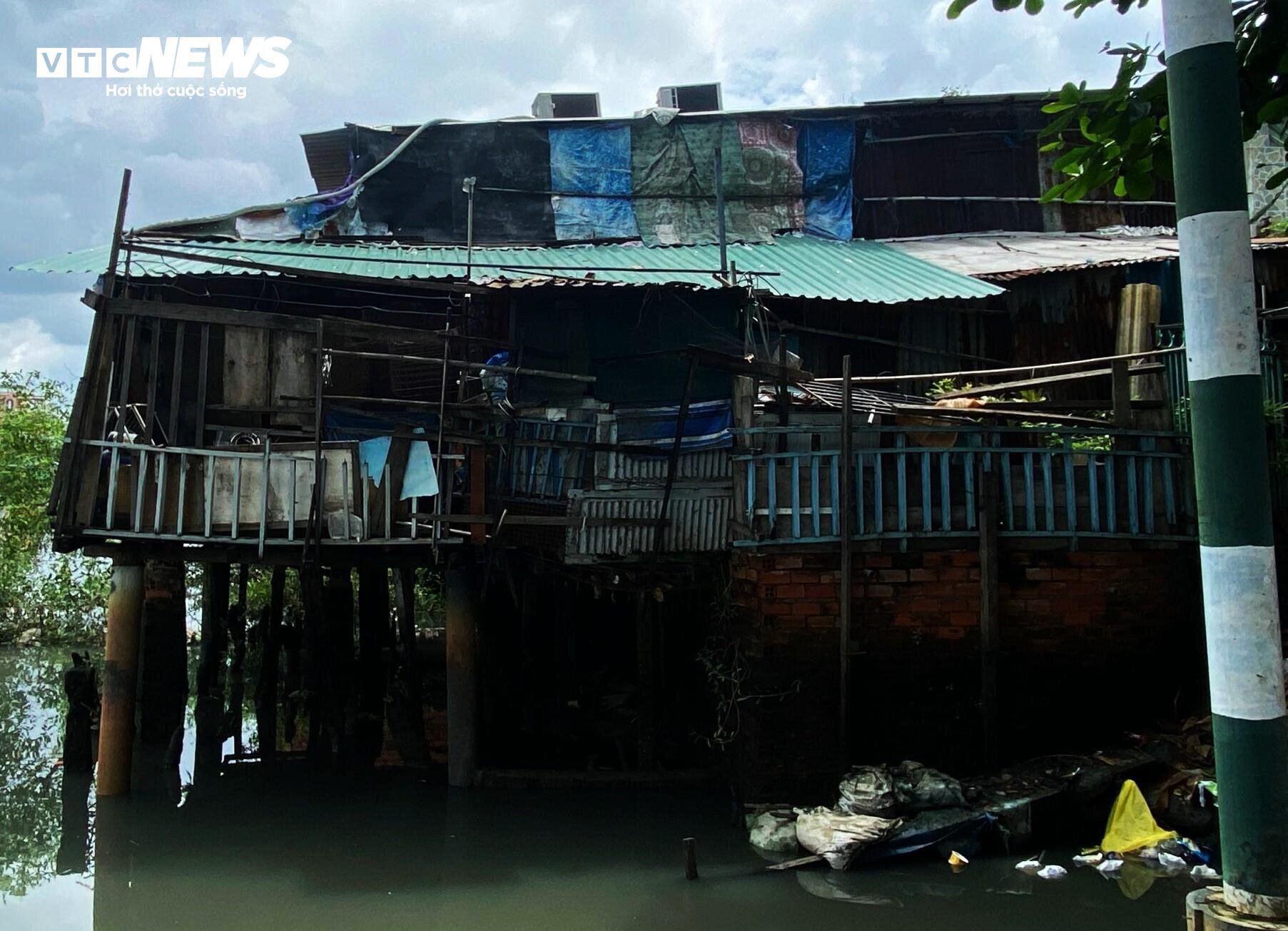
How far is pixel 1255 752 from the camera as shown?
2.96 meters

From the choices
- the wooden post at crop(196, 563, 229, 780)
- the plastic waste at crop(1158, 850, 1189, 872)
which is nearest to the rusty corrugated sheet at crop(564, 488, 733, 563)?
the plastic waste at crop(1158, 850, 1189, 872)

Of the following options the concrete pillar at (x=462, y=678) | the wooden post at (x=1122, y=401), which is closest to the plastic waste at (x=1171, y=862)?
the wooden post at (x=1122, y=401)

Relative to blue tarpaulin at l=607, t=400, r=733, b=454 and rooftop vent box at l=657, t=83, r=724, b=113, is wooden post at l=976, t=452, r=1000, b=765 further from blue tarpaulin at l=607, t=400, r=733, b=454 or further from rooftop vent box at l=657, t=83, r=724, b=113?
rooftop vent box at l=657, t=83, r=724, b=113

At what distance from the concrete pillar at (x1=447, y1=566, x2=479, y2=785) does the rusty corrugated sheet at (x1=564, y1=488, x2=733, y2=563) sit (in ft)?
5.31

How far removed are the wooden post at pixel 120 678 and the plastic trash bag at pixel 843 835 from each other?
24.2ft

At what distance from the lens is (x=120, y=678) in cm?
1109

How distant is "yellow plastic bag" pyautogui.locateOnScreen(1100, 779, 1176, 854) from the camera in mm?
8211

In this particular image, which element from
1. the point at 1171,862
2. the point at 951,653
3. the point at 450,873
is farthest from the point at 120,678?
the point at 1171,862

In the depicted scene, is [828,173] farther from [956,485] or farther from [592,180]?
[956,485]

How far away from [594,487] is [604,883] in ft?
13.3

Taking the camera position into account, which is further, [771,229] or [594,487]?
[771,229]

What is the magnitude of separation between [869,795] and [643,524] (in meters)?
3.51

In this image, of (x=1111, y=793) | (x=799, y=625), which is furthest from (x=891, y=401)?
(x=1111, y=793)

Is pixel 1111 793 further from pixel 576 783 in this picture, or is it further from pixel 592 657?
pixel 592 657
